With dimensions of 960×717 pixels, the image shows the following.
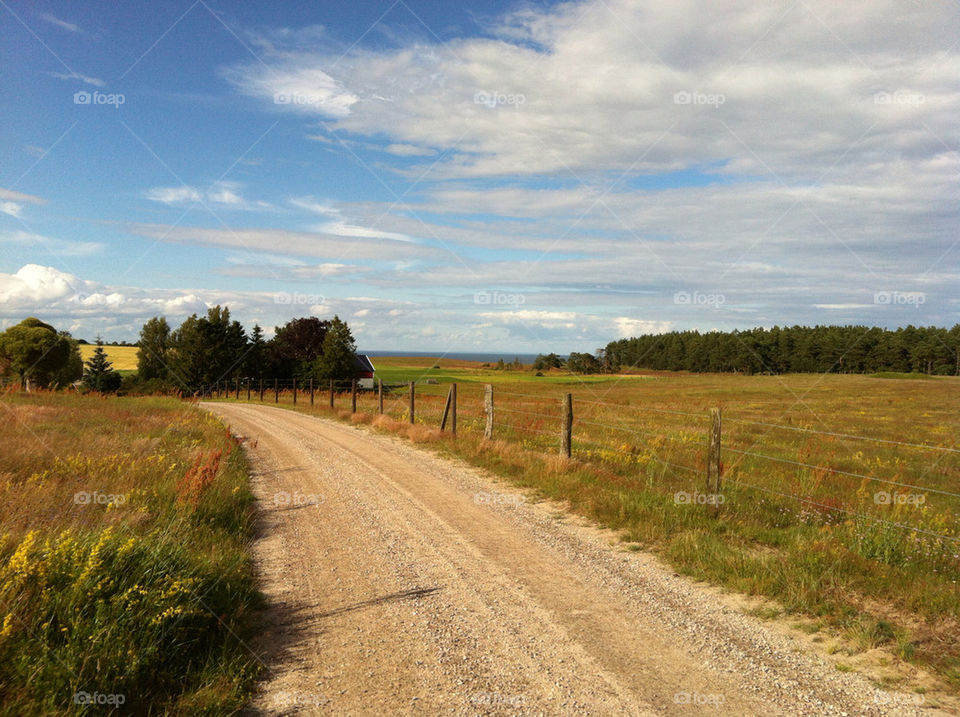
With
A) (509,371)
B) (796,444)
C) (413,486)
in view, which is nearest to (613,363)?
(509,371)

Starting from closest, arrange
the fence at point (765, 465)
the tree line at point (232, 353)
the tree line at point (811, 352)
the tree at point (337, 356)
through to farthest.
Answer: the fence at point (765, 465) → the tree at point (337, 356) → the tree line at point (232, 353) → the tree line at point (811, 352)

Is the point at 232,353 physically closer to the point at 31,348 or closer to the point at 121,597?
the point at 31,348

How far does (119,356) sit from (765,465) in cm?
11138

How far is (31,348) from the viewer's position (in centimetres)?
3534

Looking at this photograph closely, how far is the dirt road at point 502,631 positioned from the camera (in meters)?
4.04

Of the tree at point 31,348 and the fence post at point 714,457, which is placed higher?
the tree at point 31,348

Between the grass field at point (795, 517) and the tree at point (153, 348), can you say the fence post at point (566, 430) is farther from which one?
the tree at point (153, 348)

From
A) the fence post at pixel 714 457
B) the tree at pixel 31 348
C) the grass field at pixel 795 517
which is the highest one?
the tree at pixel 31 348

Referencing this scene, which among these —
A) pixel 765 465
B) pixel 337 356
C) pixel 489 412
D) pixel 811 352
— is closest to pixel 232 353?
pixel 337 356

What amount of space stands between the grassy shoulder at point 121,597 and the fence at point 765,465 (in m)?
6.97

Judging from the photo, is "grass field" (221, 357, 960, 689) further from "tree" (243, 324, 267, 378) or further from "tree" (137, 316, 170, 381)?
"tree" (137, 316, 170, 381)

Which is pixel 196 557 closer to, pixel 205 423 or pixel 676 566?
pixel 676 566

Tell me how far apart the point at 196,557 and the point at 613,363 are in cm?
13348

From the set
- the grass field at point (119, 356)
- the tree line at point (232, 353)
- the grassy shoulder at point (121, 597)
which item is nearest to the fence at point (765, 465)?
the grassy shoulder at point (121, 597)
